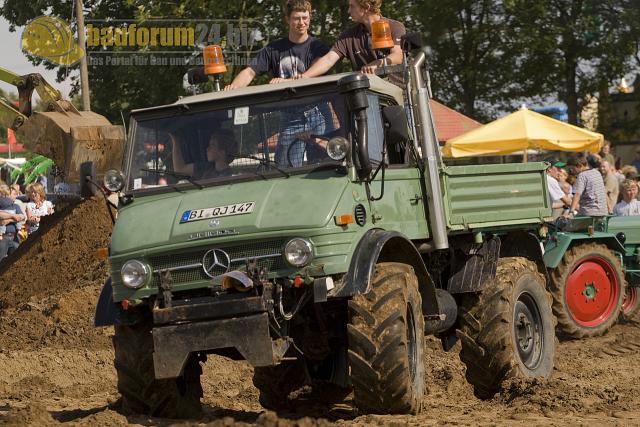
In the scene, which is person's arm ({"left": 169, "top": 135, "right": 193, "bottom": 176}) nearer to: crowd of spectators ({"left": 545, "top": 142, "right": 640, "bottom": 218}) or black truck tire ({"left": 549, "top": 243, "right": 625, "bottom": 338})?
black truck tire ({"left": 549, "top": 243, "right": 625, "bottom": 338})

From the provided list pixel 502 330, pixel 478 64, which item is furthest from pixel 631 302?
pixel 478 64

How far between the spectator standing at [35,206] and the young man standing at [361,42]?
1187cm

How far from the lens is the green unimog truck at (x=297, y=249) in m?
7.53

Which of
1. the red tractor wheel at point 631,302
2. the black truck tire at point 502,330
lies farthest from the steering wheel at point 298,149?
the red tractor wheel at point 631,302

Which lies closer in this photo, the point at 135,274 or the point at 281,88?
the point at 135,274

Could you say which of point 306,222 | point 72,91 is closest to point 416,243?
point 306,222

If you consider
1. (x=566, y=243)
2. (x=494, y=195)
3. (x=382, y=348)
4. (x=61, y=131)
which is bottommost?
(x=382, y=348)

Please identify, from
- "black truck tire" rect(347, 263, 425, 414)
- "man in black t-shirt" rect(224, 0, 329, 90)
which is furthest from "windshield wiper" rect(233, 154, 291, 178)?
"man in black t-shirt" rect(224, 0, 329, 90)

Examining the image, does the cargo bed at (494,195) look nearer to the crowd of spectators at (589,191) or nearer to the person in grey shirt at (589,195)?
the crowd of spectators at (589,191)

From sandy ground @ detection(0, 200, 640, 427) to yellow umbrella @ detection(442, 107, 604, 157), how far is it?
5.74m

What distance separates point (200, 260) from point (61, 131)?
7799 millimetres

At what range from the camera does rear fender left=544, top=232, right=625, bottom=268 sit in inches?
536

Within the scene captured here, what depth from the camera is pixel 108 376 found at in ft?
40.4

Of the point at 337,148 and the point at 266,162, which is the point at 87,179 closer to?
the point at 266,162
